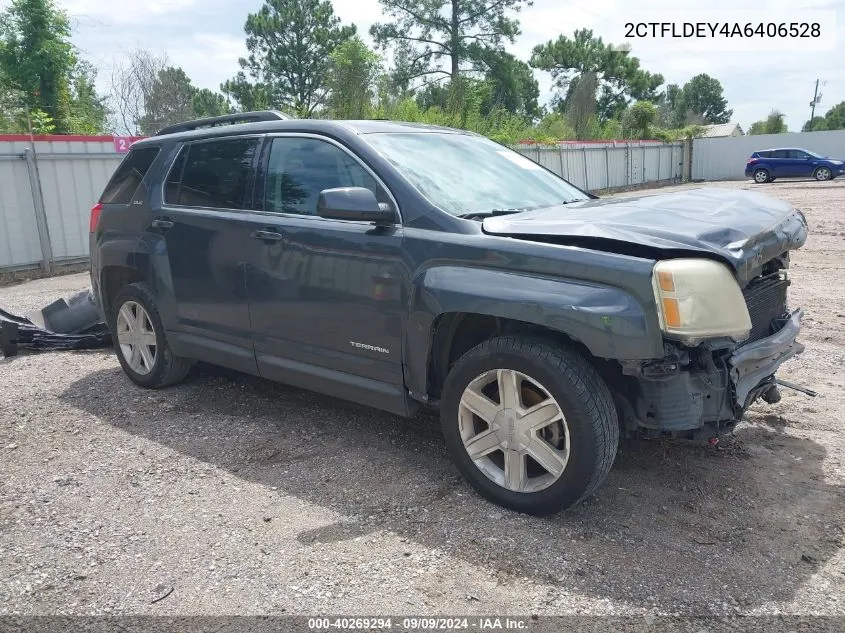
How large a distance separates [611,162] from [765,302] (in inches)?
1066

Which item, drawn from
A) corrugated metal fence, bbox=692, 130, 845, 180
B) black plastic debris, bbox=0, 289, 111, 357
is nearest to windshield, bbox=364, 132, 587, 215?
black plastic debris, bbox=0, 289, 111, 357

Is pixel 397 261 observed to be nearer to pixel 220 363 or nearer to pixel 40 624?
pixel 220 363

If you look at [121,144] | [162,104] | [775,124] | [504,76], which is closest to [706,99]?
[775,124]

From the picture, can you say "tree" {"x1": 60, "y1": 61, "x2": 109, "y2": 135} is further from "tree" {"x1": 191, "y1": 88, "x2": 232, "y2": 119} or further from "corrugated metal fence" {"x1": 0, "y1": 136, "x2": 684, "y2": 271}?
"tree" {"x1": 191, "y1": 88, "x2": 232, "y2": 119}

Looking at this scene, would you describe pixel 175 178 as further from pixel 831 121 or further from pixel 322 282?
pixel 831 121

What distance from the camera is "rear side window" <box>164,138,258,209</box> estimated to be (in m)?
4.50

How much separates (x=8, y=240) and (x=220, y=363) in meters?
8.40

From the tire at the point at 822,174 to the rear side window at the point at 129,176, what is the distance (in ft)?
103

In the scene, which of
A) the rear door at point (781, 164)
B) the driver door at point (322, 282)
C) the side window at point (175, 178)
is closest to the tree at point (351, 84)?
the side window at point (175, 178)

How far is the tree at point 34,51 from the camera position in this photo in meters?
23.6

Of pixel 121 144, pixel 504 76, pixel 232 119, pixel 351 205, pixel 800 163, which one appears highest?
pixel 504 76

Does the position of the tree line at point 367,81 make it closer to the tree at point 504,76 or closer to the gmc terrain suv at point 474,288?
the tree at point 504,76

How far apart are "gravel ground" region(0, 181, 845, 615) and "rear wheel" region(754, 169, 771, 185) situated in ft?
97.5

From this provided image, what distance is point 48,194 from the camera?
1166 centimetres
